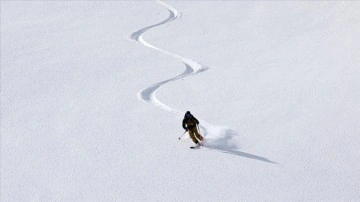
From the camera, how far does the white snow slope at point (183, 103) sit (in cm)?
1196

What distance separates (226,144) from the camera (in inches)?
534

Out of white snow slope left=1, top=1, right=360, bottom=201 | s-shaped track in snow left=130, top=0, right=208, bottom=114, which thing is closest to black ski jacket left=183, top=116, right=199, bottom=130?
white snow slope left=1, top=1, right=360, bottom=201

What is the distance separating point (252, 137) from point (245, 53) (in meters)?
8.32

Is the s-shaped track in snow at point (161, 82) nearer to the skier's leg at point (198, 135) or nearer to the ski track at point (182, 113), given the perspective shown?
the ski track at point (182, 113)

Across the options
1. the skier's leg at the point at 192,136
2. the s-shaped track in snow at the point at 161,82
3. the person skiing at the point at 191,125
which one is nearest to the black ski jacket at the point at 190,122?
the person skiing at the point at 191,125

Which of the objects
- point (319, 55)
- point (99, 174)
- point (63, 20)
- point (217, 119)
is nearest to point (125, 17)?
point (63, 20)

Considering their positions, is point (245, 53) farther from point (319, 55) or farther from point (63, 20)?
point (63, 20)

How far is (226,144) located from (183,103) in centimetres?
341

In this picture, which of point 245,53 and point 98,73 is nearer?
point 98,73

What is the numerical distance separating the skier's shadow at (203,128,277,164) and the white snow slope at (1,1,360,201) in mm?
52

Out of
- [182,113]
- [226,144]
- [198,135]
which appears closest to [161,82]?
[182,113]

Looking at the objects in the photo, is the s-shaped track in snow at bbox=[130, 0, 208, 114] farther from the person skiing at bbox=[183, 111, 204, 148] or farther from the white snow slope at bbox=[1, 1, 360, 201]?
the person skiing at bbox=[183, 111, 204, 148]

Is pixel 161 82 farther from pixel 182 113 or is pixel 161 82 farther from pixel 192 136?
pixel 192 136

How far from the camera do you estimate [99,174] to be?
1247 centimetres
